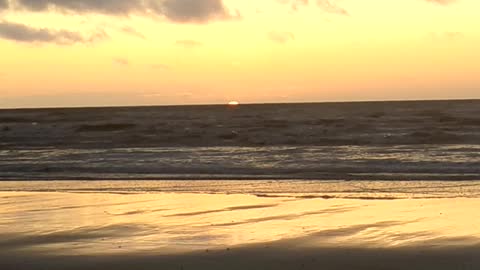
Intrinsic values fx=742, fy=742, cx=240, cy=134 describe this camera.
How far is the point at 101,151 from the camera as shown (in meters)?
35.1

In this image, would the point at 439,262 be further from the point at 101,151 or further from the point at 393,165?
the point at 101,151

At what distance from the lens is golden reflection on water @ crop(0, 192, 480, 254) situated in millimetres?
10375

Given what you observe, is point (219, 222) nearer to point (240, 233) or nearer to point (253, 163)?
point (240, 233)

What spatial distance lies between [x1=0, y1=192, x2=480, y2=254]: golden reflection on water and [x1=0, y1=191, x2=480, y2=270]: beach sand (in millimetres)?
16

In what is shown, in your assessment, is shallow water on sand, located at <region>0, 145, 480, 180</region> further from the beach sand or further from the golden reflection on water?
the beach sand

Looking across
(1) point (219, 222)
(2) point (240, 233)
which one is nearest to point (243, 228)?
(2) point (240, 233)

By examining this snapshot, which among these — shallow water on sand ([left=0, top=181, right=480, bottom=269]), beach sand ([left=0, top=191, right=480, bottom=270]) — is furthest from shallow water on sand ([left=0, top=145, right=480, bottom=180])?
beach sand ([left=0, top=191, right=480, bottom=270])

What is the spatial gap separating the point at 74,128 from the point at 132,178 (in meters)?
35.5

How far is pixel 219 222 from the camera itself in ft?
40.2

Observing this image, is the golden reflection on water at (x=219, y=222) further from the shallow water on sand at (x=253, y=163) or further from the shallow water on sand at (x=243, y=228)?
the shallow water on sand at (x=253, y=163)

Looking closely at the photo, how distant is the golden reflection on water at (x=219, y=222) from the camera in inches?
408

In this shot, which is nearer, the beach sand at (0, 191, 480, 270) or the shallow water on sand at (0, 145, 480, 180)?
the beach sand at (0, 191, 480, 270)

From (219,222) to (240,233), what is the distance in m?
1.17

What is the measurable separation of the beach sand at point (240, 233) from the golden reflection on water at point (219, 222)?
2 cm
